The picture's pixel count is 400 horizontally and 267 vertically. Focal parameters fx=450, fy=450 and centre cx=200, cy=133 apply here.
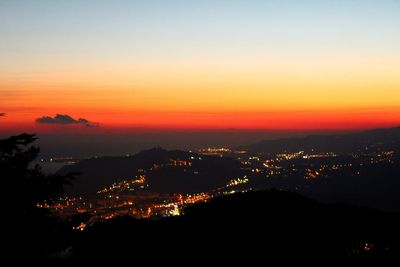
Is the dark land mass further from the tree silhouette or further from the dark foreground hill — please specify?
the tree silhouette

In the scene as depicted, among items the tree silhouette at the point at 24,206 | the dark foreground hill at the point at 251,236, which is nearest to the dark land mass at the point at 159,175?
the dark foreground hill at the point at 251,236

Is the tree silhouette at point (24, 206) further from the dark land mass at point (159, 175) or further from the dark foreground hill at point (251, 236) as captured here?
the dark land mass at point (159, 175)

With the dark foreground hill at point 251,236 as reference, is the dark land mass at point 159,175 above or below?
below

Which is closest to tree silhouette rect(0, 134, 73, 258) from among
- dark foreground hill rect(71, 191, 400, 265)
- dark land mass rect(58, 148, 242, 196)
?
dark foreground hill rect(71, 191, 400, 265)

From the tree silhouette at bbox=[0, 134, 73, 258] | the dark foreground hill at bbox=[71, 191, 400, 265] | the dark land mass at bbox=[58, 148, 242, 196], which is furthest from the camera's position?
the dark land mass at bbox=[58, 148, 242, 196]

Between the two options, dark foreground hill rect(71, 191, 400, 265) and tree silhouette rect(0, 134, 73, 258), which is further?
dark foreground hill rect(71, 191, 400, 265)

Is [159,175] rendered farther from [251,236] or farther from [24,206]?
[24,206]

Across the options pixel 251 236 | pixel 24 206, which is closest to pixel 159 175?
pixel 251 236

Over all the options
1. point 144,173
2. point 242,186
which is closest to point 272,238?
point 242,186

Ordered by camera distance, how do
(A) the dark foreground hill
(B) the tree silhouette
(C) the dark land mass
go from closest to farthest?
(B) the tree silhouette, (A) the dark foreground hill, (C) the dark land mass
